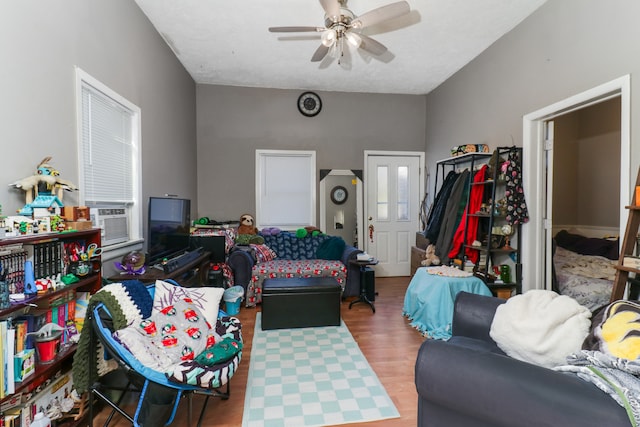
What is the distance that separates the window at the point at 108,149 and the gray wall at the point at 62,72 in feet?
0.27

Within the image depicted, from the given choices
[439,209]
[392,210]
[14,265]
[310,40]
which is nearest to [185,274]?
[14,265]

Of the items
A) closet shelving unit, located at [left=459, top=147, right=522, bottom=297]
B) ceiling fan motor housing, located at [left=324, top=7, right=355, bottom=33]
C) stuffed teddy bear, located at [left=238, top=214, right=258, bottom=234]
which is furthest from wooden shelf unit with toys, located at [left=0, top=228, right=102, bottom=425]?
closet shelving unit, located at [left=459, top=147, right=522, bottom=297]

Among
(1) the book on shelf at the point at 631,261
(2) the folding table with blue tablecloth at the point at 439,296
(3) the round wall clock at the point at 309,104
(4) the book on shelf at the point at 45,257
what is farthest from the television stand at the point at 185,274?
(1) the book on shelf at the point at 631,261

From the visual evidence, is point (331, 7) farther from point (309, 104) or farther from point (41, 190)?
point (309, 104)

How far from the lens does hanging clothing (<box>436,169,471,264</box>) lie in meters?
3.62

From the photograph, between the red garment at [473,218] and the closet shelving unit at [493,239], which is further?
the red garment at [473,218]

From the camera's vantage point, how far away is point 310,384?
7.04 feet

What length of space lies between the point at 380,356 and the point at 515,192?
2.00m

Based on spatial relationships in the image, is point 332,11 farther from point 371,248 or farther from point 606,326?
point 371,248

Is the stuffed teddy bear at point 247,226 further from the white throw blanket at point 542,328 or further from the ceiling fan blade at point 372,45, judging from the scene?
the white throw blanket at point 542,328

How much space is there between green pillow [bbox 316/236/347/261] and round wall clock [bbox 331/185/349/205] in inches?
34.2

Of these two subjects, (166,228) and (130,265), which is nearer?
(130,265)

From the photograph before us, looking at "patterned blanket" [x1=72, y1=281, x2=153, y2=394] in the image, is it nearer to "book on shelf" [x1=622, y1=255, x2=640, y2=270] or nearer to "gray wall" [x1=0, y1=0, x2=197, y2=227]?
"gray wall" [x1=0, y1=0, x2=197, y2=227]

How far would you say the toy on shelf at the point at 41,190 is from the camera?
1521 millimetres
